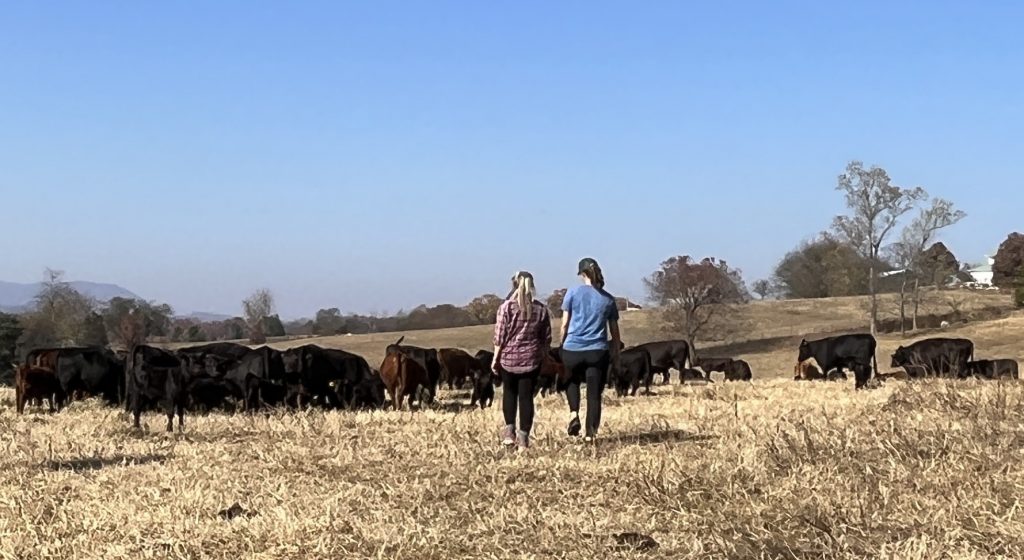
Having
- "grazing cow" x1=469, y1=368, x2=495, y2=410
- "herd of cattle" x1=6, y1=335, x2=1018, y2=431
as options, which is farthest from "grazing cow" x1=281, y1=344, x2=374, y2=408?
"grazing cow" x1=469, y1=368, x2=495, y2=410

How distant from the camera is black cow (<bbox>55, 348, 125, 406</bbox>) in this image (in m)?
16.5

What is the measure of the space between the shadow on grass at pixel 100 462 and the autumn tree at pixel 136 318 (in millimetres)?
52603

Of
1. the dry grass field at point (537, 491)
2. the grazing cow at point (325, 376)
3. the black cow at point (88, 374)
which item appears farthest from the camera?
the black cow at point (88, 374)

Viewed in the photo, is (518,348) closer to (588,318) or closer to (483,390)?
(588,318)

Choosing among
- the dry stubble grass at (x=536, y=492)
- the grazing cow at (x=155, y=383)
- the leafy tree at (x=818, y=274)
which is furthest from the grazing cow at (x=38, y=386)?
the leafy tree at (x=818, y=274)

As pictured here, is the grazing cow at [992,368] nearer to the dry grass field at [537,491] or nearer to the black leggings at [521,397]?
the dry grass field at [537,491]

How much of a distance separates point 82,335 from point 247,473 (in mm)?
58546

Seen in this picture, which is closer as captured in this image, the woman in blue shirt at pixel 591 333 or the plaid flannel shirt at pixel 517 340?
the plaid flannel shirt at pixel 517 340

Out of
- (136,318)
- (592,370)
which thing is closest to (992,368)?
(592,370)

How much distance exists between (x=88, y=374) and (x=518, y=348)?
10.1m

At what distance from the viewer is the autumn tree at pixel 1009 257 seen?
8700cm

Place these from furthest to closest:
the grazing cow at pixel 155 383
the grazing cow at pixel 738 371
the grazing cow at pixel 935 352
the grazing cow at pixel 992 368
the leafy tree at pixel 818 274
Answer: the leafy tree at pixel 818 274 < the grazing cow at pixel 738 371 < the grazing cow at pixel 935 352 < the grazing cow at pixel 992 368 < the grazing cow at pixel 155 383

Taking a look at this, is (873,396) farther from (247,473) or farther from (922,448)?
(247,473)

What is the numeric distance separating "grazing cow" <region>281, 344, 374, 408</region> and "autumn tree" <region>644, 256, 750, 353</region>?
38.3 metres
